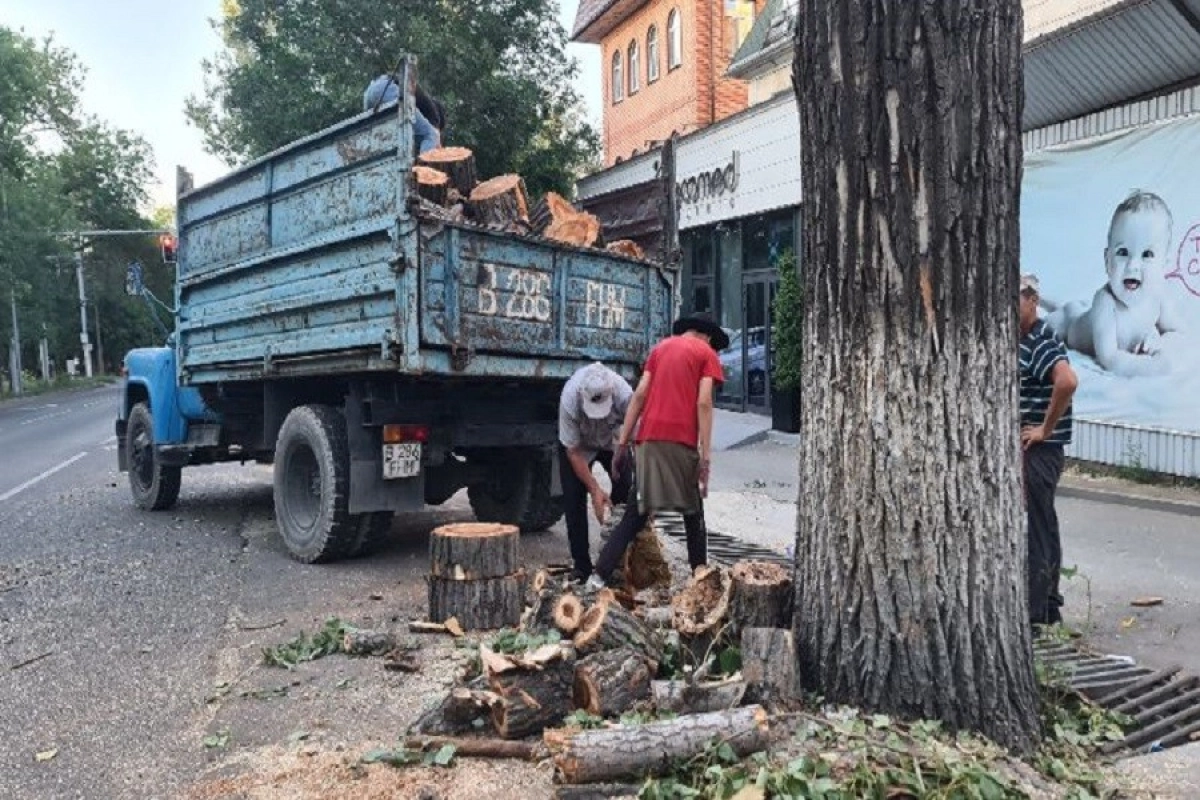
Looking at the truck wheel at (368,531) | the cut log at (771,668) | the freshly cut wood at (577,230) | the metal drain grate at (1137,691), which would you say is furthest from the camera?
the freshly cut wood at (577,230)

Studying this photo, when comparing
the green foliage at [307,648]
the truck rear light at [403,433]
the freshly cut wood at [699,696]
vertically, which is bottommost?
the green foliage at [307,648]

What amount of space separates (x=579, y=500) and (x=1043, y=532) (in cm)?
251

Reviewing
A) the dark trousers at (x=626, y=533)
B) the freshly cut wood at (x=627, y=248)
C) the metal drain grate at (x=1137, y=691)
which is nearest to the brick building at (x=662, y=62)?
the freshly cut wood at (x=627, y=248)

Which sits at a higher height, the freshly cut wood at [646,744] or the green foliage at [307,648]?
the freshly cut wood at [646,744]

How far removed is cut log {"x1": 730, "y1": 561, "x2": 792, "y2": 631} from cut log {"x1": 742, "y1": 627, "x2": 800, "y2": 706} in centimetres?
29

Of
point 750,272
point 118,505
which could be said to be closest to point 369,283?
point 118,505

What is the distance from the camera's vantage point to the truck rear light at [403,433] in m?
6.43

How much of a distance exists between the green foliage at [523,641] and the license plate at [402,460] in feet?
7.43

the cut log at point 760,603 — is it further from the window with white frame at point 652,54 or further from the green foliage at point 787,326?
the window with white frame at point 652,54

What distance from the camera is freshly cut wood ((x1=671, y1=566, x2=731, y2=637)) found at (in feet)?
13.3

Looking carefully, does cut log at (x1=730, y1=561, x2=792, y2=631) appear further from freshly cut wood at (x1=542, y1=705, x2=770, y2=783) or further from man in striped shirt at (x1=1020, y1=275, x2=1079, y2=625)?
man in striped shirt at (x1=1020, y1=275, x2=1079, y2=625)

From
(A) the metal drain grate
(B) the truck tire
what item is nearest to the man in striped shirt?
(A) the metal drain grate

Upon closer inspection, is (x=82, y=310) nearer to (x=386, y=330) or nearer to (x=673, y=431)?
(x=386, y=330)

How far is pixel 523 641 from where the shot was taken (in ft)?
13.6
